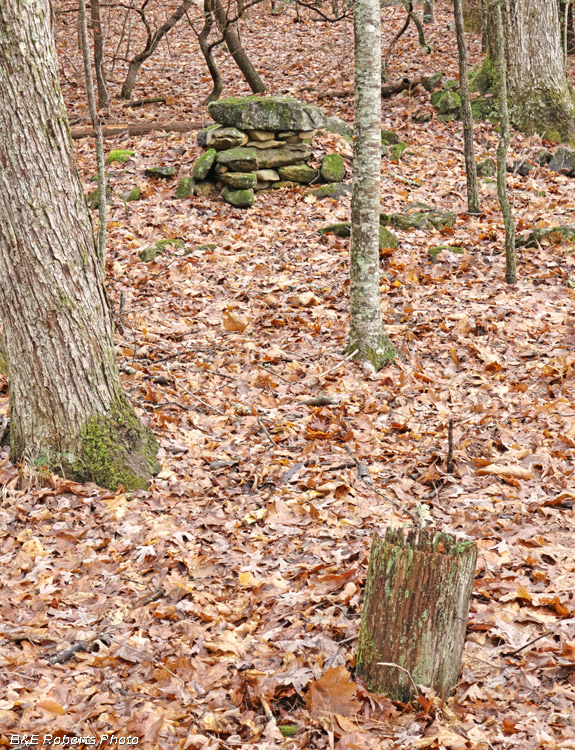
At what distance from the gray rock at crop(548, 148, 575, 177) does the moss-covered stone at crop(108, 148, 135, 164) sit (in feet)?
23.8

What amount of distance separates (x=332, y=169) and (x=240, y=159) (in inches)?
61.2

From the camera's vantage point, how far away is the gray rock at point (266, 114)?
10.9 meters

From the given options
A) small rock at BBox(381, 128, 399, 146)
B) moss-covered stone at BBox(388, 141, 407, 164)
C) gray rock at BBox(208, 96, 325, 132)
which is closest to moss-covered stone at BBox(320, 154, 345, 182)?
gray rock at BBox(208, 96, 325, 132)

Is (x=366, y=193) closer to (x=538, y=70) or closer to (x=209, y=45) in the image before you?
(x=538, y=70)

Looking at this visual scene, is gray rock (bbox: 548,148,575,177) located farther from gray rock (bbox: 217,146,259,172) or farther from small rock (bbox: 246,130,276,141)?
gray rock (bbox: 217,146,259,172)

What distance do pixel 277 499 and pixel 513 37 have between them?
10697mm

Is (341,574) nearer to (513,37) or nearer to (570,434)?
(570,434)

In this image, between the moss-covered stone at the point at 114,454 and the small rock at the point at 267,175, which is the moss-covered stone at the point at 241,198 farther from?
the moss-covered stone at the point at 114,454

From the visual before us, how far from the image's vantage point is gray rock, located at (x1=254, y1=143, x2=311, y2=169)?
36.2ft

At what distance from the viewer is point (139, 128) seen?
1316 centimetres

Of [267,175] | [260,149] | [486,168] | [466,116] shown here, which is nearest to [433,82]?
[486,168]

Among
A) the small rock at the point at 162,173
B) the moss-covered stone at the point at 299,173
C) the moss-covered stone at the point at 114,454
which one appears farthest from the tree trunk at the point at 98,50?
the moss-covered stone at the point at 114,454

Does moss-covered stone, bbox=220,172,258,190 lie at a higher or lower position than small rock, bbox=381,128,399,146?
lower

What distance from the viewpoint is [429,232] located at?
9.39 metres
